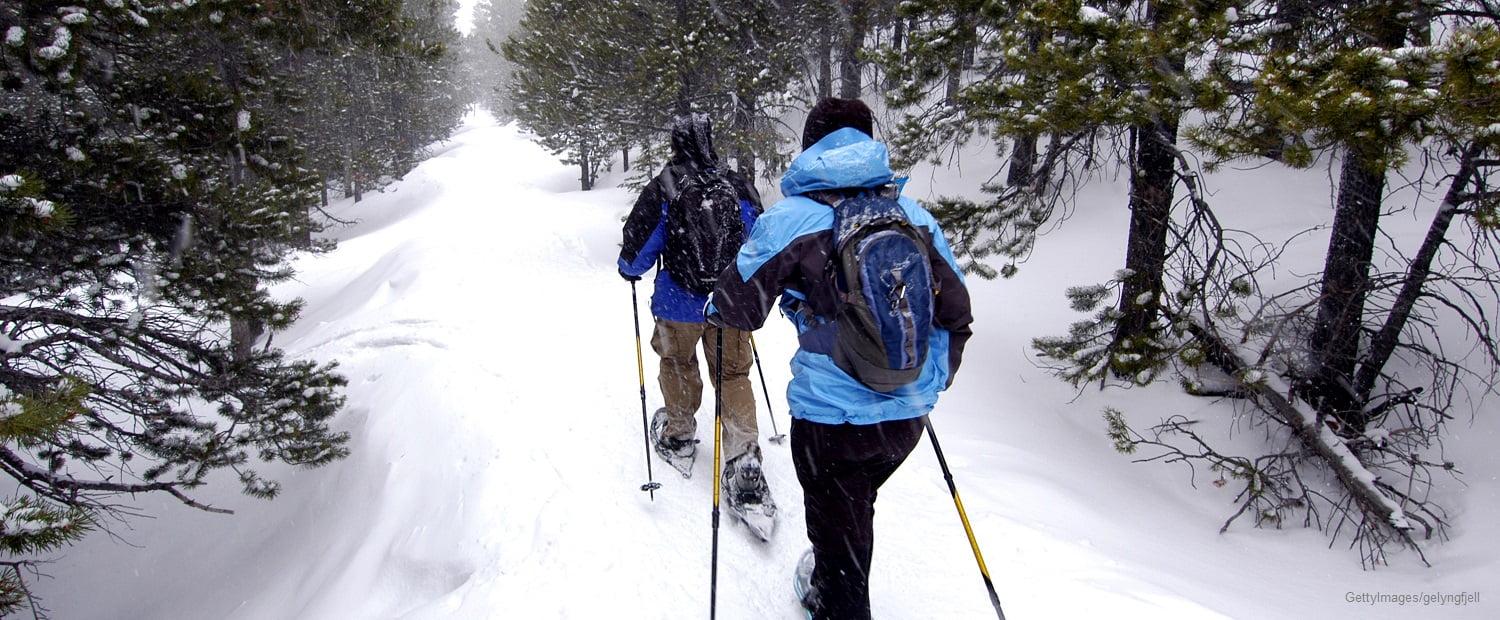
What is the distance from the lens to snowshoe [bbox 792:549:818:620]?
9.65 feet

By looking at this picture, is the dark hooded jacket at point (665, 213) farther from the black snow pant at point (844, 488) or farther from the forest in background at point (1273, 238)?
the forest in background at point (1273, 238)

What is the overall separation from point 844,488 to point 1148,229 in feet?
15.7

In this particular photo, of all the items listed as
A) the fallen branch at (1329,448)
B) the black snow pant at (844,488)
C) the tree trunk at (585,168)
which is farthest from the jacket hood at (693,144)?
the tree trunk at (585,168)

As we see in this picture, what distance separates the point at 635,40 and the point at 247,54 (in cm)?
795

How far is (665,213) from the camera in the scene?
152 inches

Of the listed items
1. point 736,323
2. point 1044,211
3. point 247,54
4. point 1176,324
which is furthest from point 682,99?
→ point 736,323

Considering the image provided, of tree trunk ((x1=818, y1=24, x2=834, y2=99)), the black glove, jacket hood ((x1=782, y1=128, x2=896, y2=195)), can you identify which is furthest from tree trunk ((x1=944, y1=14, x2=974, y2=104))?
tree trunk ((x1=818, y1=24, x2=834, y2=99))

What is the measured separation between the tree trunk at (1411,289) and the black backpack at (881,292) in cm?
442

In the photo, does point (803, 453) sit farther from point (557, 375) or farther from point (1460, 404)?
point (1460, 404)

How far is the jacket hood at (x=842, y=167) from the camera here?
93.0 inches

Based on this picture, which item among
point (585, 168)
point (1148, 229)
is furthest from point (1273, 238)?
point (585, 168)

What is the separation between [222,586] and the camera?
5676mm

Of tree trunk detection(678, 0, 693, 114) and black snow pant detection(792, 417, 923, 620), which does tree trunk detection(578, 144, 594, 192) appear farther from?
black snow pant detection(792, 417, 923, 620)

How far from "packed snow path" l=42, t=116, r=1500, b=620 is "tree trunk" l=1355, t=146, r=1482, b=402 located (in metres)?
1.25
